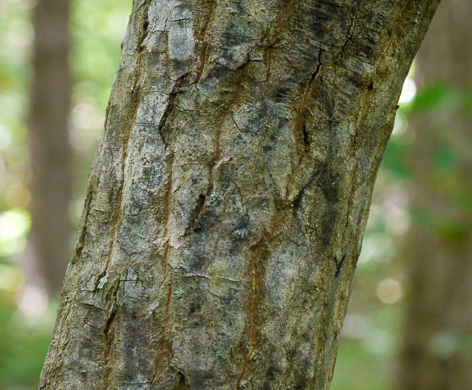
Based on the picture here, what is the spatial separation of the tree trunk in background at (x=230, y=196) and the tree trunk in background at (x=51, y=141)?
27.1ft

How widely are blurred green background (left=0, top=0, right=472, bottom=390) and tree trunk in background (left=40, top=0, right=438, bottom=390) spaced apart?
1757 mm

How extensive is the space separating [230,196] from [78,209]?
1743 cm

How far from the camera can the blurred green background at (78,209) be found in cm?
390

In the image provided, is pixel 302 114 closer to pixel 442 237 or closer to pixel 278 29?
pixel 278 29

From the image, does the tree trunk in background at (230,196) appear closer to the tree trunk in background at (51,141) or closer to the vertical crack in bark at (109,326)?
the vertical crack in bark at (109,326)

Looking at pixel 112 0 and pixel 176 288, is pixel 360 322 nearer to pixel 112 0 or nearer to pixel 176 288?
pixel 112 0

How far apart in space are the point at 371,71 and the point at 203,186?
0.42m

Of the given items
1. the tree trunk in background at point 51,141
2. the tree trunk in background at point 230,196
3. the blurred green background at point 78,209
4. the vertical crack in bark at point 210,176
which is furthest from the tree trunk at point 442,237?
the tree trunk in background at point 51,141

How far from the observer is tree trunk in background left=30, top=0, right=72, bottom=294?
8.44 m

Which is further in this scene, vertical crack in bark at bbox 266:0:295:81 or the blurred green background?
the blurred green background

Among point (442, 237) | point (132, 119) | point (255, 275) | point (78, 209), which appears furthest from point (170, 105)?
point (78, 209)

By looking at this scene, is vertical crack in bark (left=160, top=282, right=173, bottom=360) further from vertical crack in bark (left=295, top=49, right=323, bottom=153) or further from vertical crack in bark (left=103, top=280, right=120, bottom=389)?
vertical crack in bark (left=295, top=49, right=323, bottom=153)

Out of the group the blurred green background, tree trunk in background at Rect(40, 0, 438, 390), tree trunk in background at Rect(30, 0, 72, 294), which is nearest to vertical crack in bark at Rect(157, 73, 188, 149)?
tree trunk in background at Rect(40, 0, 438, 390)

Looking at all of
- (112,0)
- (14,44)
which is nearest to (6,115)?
(14,44)
